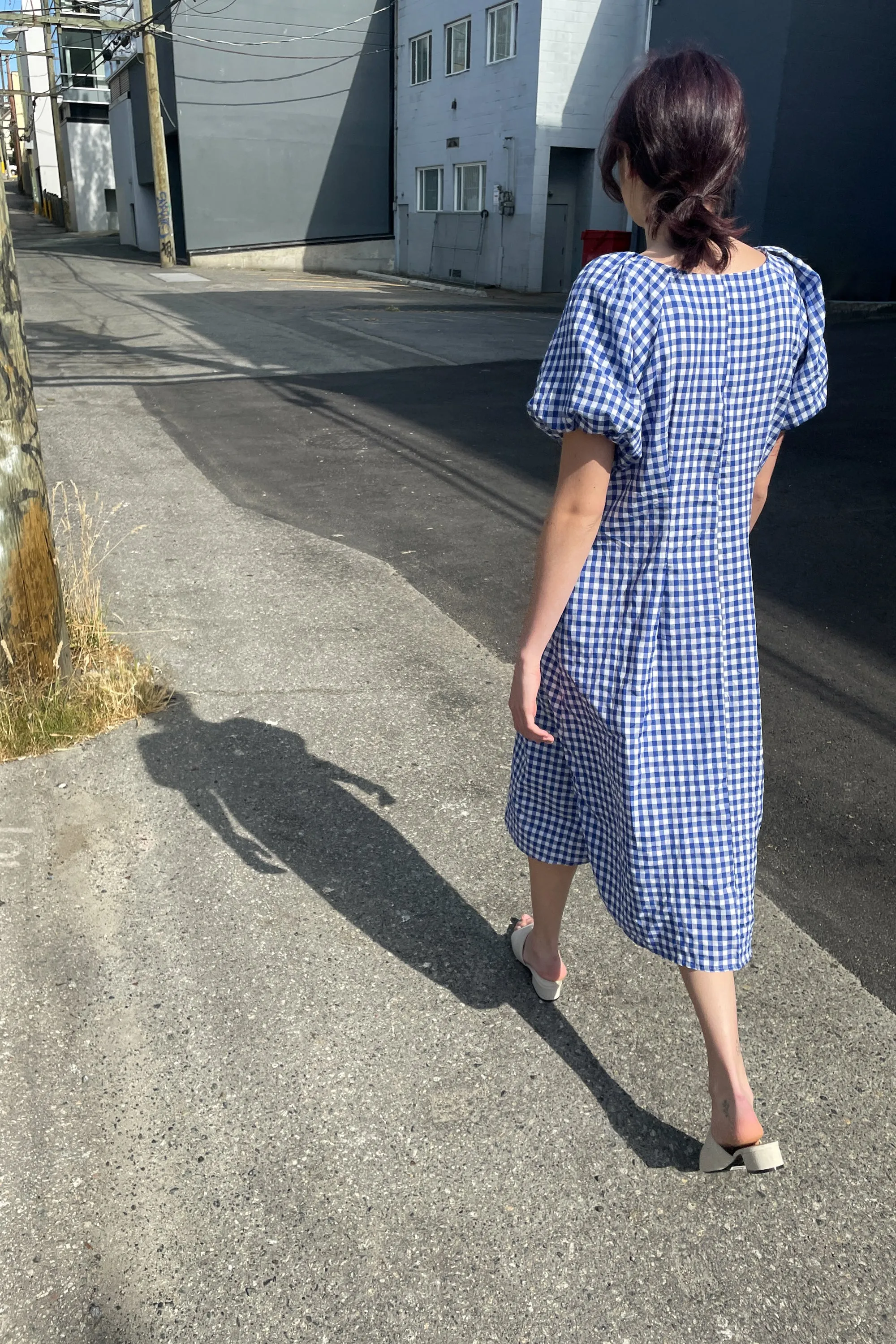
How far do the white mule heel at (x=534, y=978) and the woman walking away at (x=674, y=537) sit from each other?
0.52 meters

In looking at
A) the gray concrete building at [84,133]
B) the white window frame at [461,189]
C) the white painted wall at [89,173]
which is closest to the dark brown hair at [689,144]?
the white window frame at [461,189]

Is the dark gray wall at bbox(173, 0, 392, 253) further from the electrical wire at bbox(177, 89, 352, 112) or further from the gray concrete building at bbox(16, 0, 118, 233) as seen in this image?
the gray concrete building at bbox(16, 0, 118, 233)

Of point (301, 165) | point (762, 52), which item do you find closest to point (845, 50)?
point (762, 52)

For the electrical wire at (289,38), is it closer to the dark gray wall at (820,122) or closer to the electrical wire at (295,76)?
the electrical wire at (295,76)

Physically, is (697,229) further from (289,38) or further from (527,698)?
(289,38)

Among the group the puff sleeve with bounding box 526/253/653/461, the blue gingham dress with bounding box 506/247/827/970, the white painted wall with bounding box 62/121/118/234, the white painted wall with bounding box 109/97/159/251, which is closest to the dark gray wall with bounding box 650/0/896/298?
the blue gingham dress with bounding box 506/247/827/970

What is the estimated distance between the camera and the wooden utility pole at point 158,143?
27.7 m

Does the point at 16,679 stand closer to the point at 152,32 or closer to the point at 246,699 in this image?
the point at 246,699

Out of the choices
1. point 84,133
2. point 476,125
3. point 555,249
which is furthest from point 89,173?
point 555,249

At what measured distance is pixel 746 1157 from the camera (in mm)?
2080

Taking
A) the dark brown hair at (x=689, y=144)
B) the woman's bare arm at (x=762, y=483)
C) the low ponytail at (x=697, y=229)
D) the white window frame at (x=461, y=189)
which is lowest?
the woman's bare arm at (x=762, y=483)

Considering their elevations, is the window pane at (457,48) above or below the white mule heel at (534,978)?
above

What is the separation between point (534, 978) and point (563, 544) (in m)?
1.26

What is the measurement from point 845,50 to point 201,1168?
71.5ft
